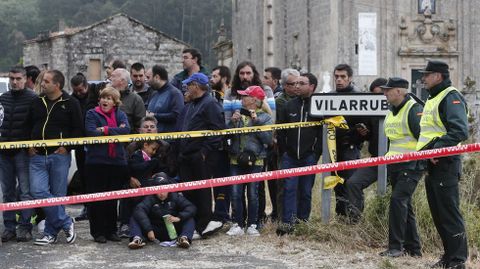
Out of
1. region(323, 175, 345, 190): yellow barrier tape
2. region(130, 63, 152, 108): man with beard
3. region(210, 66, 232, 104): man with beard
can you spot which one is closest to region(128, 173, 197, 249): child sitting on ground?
region(323, 175, 345, 190): yellow barrier tape

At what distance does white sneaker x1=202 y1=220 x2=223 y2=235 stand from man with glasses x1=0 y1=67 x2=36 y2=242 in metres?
2.03

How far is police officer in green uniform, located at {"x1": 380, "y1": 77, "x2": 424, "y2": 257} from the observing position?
338 inches

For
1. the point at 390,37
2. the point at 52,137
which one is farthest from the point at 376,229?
the point at 390,37

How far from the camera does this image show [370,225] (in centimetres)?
947

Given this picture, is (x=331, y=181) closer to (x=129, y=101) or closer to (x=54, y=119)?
(x=129, y=101)

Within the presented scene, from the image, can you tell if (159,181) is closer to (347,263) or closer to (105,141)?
(105,141)

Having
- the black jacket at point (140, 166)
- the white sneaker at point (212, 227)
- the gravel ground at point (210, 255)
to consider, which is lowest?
the gravel ground at point (210, 255)

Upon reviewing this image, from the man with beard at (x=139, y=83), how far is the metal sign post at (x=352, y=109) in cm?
287

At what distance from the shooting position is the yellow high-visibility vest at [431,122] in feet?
26.3

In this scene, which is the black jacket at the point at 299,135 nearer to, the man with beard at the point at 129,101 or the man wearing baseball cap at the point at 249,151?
the man wearing baseball cap at the point at 249,151

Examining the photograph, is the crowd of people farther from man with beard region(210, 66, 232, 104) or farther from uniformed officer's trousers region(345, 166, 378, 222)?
man with beard region(210, 66, 232, 104)

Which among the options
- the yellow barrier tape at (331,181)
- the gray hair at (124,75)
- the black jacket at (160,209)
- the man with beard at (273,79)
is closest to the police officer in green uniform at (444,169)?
the yellow barrier tape at (331,181)

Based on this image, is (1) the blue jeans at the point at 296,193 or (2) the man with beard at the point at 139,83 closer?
(1) the blue jeans at the point at 296,193

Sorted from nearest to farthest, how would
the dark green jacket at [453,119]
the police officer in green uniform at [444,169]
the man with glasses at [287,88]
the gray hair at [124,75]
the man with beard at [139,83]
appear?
1. the dark green jacket at [453,119]
2. the police officer in green uniform at [444,169]
3. the man with glasses at [287,88]
4. the gray hair at [124,75]
5. the man with beard at [139,83]
